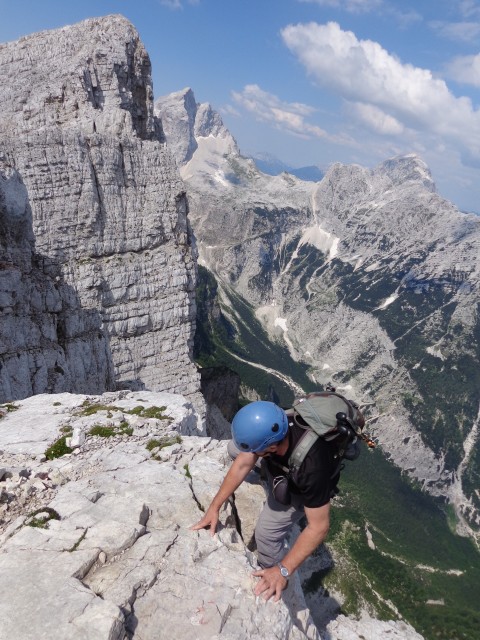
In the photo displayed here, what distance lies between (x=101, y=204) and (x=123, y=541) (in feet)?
120

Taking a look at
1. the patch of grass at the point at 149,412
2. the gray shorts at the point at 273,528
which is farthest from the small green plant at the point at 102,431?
the gray shorts at the point at 273,528

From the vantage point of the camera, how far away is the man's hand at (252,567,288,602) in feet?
33.5

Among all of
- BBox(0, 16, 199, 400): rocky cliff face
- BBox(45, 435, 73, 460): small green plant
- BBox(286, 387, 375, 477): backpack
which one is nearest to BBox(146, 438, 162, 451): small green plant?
BBox(45, 435, 73, 460): small green plant

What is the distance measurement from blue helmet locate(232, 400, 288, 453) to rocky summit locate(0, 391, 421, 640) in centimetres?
348

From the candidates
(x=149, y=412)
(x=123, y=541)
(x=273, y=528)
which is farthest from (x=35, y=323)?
(x=273, y=528)

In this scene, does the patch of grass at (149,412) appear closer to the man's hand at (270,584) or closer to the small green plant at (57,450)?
the small green plant at (57,450)

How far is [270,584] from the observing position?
10289 millimetres

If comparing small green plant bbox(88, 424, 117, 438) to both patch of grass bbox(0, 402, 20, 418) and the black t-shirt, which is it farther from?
the black t-shirt

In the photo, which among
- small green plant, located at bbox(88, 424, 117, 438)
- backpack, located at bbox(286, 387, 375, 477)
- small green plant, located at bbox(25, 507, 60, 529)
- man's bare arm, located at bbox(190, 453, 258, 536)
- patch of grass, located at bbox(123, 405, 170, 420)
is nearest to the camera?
backpack, located at bbox(286, 387, 375, 477)

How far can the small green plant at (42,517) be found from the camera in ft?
35.9

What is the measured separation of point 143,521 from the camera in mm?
11781

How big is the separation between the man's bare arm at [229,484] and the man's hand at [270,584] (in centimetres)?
186

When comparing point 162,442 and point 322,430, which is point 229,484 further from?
point 162,442

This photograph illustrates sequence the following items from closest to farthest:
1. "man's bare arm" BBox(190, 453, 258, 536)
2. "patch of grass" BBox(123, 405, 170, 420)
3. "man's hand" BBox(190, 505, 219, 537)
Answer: "man's bare arm" BBox(190, 453, 258, 536) → "man's hand" BBox(190, 505, 219, 537) → "patch of grass" BBox(123, 405, 170, 420)
